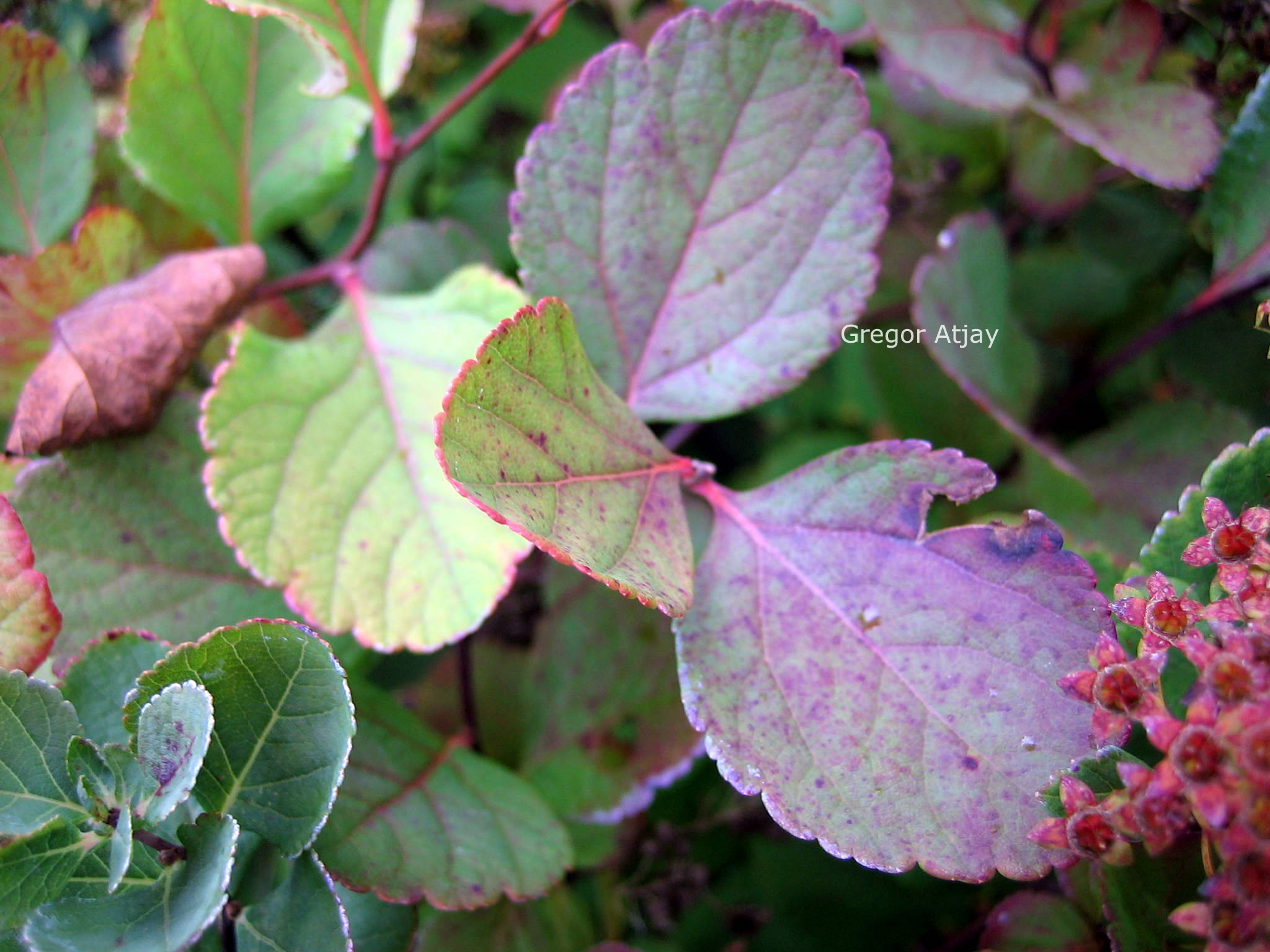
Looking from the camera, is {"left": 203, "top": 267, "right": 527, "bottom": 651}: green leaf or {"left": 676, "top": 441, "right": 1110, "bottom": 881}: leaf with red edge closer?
{"left": 676, "top": 441, "right": 1110, "bottom": 881}: leaf with red edge

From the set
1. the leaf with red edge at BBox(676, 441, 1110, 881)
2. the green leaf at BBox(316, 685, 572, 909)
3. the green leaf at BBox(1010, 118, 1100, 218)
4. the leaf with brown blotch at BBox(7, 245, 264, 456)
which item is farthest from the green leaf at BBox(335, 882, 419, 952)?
the green leaf at BBox(1010, 118, 1100, 218)

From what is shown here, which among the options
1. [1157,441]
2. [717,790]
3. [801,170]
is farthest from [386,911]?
[1157,441]

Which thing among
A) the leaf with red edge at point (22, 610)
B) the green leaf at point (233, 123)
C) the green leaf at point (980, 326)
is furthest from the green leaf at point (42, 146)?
the green leaf at point (980, 326)

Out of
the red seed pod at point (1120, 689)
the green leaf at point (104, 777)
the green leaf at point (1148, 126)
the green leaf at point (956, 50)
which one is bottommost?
the green leaf at point (104, 777)

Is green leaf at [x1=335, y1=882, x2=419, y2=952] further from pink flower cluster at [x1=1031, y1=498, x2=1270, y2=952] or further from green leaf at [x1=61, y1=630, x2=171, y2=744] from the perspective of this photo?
pink flower cluster at [x1=1031, y1=498, x2=1270, y2=952]

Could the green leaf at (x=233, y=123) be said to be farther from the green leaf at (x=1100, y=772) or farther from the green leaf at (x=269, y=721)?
the green leaf at (x=1100, y=772)

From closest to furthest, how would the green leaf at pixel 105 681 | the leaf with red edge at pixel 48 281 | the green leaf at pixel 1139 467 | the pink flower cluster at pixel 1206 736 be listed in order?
the pink flower cluster at pixel 1206 736
the green leaf at pixel 105 681
the leaf with red edge at pixel 48 281
the green leaf at pixel 1139 467

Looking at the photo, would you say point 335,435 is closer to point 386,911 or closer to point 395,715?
point 395,715
